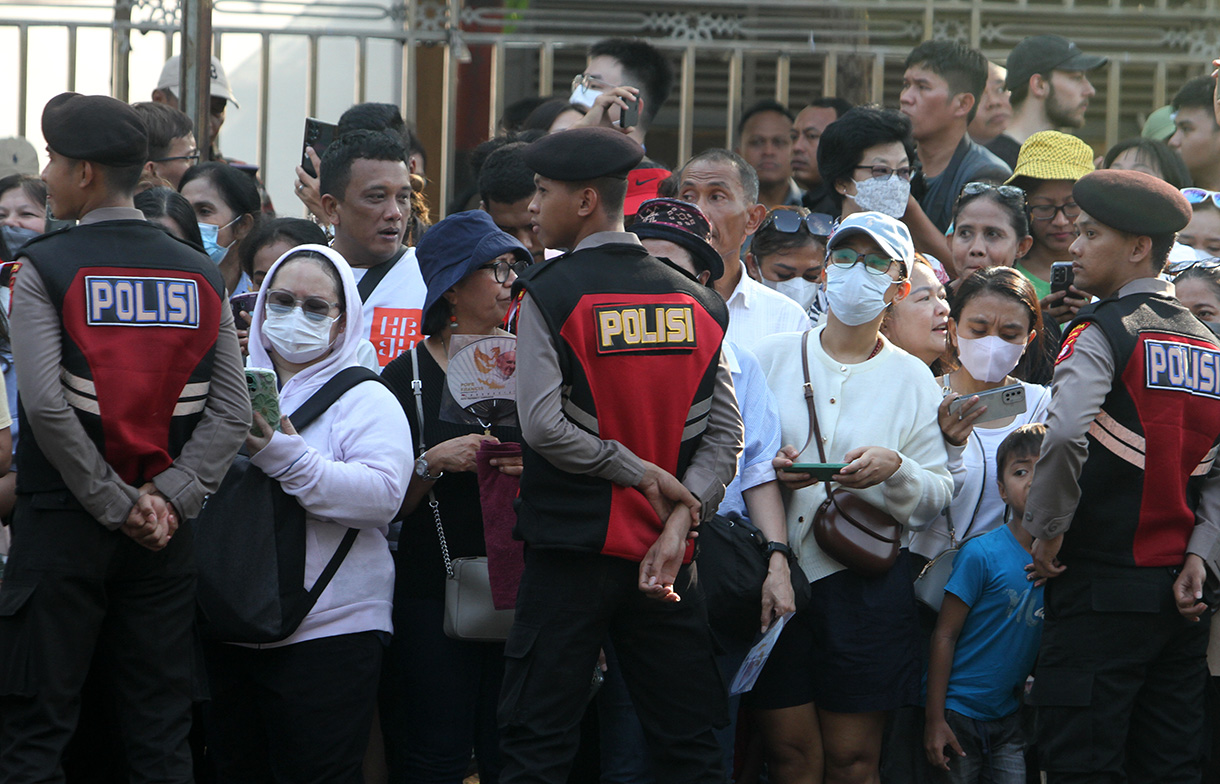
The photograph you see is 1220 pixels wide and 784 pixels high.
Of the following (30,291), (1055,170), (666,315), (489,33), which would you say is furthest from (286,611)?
(489,33)

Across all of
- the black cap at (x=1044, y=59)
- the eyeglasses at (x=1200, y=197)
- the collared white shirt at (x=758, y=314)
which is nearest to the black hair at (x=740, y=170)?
the collared white shirt at (x=758, y=314)

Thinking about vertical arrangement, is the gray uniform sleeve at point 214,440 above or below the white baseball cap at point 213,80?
below

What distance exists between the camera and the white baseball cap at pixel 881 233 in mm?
4066

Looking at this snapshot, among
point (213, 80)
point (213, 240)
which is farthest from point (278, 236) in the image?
point (213, 80)

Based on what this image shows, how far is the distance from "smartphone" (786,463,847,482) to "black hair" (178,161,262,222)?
2.52 metres

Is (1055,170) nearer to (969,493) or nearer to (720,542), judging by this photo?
(969,493)

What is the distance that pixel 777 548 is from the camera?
3.86 m

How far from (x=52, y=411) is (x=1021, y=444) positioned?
109 inches

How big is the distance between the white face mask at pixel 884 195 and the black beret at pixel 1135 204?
134 cm

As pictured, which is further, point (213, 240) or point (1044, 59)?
point (1044, 59)

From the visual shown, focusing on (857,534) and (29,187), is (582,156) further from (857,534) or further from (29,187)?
(29,187)

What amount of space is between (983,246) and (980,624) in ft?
5.30

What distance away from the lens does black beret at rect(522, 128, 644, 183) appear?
3402mm

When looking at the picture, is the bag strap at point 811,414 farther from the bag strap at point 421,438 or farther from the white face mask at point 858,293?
the bag strap at point 421,438
